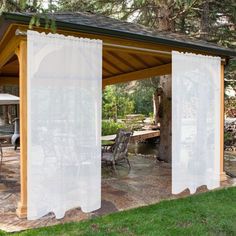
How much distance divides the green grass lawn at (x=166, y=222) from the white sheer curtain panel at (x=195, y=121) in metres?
0.75

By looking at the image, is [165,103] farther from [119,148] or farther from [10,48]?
[10,48]

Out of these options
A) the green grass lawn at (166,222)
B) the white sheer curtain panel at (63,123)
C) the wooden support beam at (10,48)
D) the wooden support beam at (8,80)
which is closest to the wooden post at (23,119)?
the white sheer curtain panel at (63,123)

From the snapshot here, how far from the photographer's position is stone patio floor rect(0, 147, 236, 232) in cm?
502

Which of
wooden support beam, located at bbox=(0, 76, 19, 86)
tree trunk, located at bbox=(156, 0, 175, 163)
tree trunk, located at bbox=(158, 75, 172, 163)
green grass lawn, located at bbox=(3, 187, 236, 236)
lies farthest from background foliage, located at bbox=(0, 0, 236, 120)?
green grass lawn, located at bbox=(3, 187, 236, 236)

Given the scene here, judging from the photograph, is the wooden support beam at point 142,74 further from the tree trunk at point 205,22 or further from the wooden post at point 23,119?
the wooden post at point 23,119

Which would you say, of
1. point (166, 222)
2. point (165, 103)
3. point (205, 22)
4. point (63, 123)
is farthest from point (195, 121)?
point (205, 22)

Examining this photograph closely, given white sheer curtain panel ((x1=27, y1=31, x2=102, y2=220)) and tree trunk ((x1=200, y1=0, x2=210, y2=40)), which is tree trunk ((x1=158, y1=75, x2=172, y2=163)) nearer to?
tree trunk ((x1=200, y1=0, x2=210, y2=40))

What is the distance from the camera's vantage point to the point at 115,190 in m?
6.61

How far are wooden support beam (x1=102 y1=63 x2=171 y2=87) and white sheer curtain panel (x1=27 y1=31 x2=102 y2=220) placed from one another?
11.1 ft

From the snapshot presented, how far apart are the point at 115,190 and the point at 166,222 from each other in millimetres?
1852

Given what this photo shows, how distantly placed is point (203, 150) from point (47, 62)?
3559 millimetres

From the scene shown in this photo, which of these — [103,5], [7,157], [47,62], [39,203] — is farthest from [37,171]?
[103,5]

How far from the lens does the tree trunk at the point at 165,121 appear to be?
33.0 feet

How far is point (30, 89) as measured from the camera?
480cm
